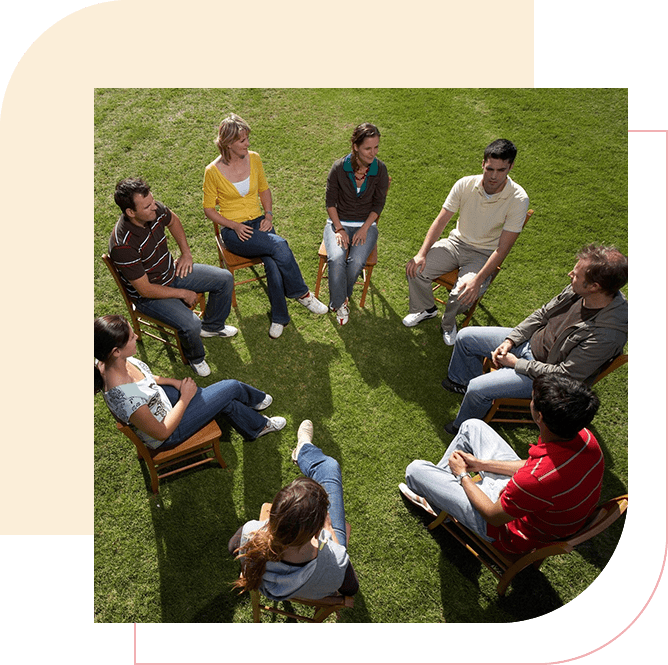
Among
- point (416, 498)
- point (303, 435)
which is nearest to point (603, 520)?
point (416, 498)

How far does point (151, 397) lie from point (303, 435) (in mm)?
1220

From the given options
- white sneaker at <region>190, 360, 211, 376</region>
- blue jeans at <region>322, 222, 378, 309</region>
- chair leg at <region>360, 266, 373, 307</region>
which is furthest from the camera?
chair leg at <region>360, 266, 373, 307</region>

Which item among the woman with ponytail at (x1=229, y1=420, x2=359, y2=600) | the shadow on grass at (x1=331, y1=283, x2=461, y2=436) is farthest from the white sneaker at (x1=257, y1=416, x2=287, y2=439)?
the woman with ponytail at (x1=229, y1=420, x2=359, y2=600)

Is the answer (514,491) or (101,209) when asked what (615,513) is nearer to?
(514,491)

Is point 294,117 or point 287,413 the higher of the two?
point 294,117

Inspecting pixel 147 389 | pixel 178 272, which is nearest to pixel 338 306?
pixel 178 272

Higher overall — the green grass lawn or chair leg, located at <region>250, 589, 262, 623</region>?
the green grass lawn

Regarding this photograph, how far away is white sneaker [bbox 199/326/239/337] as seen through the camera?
5191mm

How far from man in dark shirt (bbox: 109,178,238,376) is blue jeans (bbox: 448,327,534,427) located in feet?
7.07

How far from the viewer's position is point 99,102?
22.6 feet

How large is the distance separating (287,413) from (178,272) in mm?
1569

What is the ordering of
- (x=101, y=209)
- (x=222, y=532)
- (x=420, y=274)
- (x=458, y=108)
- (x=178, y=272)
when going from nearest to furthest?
(x=222, y=532) → (x=178, y=272) → (x=420, y=274) → (x=101, y=209) → (x=458, y=108)

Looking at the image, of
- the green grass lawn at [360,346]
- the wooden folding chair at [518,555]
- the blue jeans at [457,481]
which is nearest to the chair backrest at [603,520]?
the wooden folding chair at [518,555]

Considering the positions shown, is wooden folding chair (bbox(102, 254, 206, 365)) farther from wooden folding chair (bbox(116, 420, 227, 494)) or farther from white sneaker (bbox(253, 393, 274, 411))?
wooden folding chair (bbox(116, 420, 227, 494))
